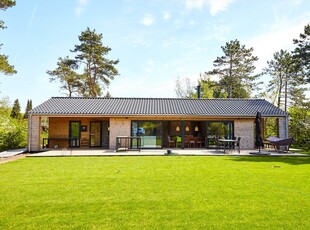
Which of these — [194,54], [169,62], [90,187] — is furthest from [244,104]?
[90,187]

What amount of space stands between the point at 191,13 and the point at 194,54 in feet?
30.0

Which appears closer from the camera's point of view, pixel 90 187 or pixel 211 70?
pixel 90 187

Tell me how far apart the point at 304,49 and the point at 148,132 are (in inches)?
672

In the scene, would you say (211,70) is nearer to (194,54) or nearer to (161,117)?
(194,54)

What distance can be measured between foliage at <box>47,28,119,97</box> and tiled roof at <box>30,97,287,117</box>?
10420mm

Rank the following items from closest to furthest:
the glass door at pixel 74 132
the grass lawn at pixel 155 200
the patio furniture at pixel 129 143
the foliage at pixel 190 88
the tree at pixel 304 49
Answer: the grass lawn at pixel 155 200 → the patio furniture at pixel 129 143 → the glass door at pixel 74 132 → the tree at pixel 304 49 → the foliage at pixel 190 88

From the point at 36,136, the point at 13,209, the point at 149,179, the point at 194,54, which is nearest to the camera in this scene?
the point at 13,209

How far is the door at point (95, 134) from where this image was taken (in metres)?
17.7

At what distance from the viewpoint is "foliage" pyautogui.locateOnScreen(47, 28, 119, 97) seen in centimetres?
2769

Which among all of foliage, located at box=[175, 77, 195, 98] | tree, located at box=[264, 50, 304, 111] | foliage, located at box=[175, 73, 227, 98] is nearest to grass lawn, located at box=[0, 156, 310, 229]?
tree, located at box=[264, 50, 304, 111]

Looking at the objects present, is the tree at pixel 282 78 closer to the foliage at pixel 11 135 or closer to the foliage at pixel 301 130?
the foliage at pixel 301 130

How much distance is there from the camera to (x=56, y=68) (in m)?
29.9

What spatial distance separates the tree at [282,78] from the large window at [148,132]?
842 inches

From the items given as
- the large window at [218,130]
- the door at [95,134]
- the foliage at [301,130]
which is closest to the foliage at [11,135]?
the door at [95,134]
